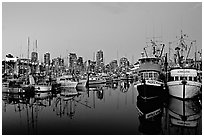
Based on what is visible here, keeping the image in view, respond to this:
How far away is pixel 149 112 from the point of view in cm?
1698

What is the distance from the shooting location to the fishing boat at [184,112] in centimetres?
1430

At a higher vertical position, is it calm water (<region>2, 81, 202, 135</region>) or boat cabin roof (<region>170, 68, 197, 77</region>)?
boat cabin roof (<region>170, 68, 197, 77</region>)

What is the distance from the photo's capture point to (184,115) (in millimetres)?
16125

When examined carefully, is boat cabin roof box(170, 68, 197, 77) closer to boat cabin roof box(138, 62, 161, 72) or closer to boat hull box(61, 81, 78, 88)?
boat cabin roof box(138, 62, 161, 72)

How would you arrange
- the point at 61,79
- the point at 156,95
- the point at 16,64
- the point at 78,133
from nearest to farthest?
the point at 78,133 → the point at 156,95 → the point at 61,79 → the point at 16,64

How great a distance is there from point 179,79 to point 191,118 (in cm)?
713

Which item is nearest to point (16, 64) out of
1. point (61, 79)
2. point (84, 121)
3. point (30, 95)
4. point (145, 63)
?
point (61, 79)

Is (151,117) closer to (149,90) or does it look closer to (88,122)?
(88,122)

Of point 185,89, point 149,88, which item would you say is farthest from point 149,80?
point 185,89

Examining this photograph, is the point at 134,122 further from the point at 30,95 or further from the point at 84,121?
the point at 30,95

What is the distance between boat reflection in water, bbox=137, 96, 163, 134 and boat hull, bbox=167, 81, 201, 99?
216 cm

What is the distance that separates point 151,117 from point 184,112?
125 inches

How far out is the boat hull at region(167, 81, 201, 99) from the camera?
2051cm

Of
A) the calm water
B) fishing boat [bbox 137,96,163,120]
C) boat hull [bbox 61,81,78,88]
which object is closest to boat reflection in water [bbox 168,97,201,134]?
the calm water
